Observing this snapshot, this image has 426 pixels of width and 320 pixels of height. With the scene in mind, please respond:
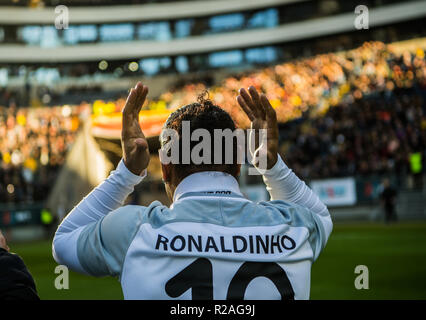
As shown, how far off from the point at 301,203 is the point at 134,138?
88 centimetres

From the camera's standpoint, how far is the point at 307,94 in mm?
34250

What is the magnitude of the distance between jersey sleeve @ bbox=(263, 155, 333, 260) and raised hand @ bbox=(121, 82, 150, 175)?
0.59 m

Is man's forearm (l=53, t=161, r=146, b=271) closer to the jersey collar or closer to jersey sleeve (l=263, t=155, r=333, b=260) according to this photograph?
the jersey collar

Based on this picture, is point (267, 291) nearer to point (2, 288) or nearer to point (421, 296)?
point (2, 288)

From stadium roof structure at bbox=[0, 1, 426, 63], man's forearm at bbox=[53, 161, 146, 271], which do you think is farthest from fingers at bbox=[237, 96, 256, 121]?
stadium roof structure at bbox=[0, 1, 426, 63]

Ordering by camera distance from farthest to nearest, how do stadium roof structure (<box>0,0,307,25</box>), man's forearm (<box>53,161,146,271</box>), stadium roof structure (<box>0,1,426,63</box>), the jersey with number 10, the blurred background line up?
1. stadium roof structure (<box>0,0,307,25</box>)
2. stadium roof structure (<box>0,1,426,63</box>)
3. the blurred background
4. man's forearm (<box>53,161,146,271</box>)
5. the jersey with number 10

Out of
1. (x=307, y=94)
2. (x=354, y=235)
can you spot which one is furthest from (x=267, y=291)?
(x=307, y=94)

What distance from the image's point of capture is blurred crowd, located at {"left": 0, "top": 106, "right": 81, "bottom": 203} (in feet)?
97.5

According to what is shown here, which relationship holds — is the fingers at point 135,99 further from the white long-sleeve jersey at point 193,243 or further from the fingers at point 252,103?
the fingers at point 252,103

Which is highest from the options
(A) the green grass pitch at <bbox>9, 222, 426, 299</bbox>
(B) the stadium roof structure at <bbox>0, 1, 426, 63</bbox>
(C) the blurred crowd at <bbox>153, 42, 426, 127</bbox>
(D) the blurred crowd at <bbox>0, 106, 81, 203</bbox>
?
(B) the stadium roof structure at <bbox>0, 1, 426, 63</bbox>

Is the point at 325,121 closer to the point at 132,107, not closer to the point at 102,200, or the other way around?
the point at 132,107

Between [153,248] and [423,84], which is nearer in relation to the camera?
[153,248]

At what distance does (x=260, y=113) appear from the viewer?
2652 mm

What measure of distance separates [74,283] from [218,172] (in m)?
8.94
